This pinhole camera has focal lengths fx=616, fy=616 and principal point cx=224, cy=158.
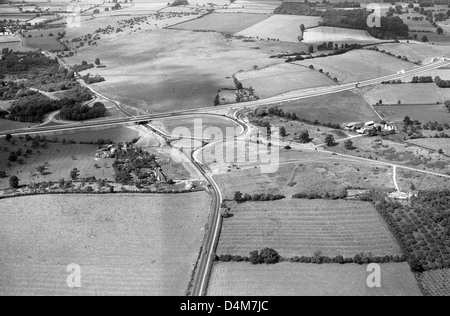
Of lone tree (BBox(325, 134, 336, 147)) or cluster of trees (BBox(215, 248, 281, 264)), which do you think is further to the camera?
lone tree (BBox(325, 134, 336, 147))

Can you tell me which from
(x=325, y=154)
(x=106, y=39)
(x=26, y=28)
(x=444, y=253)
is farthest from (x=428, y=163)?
(x=26, y=28)

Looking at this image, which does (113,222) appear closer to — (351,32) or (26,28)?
(351,32)

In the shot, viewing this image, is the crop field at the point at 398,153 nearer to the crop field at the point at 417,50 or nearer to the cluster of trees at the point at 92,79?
the cluster of trees at the point at 92,79

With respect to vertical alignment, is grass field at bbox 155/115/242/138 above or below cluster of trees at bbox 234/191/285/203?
above

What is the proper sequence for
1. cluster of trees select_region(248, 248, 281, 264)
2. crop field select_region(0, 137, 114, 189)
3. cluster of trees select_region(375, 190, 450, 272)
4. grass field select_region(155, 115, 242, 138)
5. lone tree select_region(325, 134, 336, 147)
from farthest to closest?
grass field select_region(155, 115, 242, 138) → lone tree select_region(325, 134, 336, 147) → crop field select_region(0, 137, 114, 189) → cluster of trees select_region(375, 190, 450, 272) → cluster of trees select_region(248, 248, 281, 264)

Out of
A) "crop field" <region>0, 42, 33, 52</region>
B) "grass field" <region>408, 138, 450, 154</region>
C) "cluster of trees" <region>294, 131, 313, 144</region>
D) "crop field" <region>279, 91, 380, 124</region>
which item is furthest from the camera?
"crop field" <region>0, 42, 33, 52</region>

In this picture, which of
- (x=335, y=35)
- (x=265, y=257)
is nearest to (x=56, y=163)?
(x=265, y=257)

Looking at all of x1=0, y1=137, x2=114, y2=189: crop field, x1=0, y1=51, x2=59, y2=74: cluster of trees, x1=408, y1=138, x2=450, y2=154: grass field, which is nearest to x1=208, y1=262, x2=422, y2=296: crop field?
x1=0, y1=137, x2=114, y2=189: crop field

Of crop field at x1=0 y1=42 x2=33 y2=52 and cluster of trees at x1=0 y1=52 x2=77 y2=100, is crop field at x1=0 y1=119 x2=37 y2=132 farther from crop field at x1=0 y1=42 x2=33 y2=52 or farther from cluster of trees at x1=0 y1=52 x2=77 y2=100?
crop field at x1=0 y1=42 x2=33 y2=52

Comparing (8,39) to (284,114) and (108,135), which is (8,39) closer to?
(108,135)
